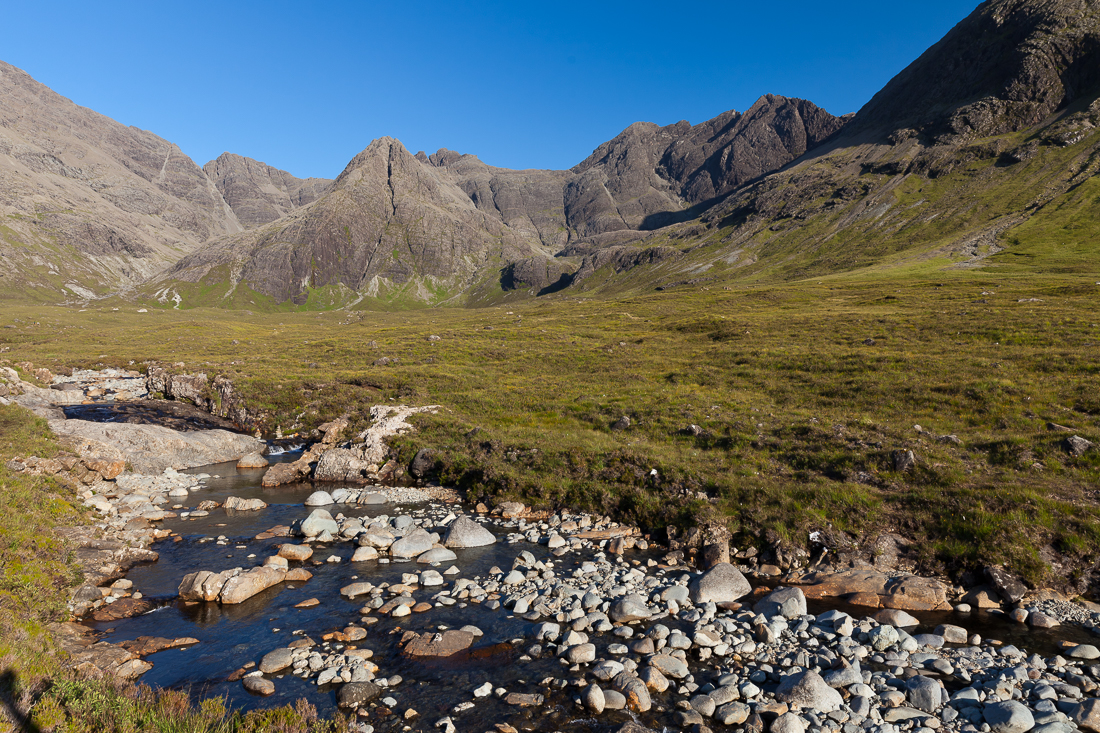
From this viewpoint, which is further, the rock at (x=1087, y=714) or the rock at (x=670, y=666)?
the rock at (x=670, y=666)

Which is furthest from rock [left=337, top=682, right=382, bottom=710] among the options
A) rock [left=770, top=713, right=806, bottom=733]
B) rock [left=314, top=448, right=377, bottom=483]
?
rock [left=314, top=448, right=377, bottom=483]

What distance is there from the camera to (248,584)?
15508 mm

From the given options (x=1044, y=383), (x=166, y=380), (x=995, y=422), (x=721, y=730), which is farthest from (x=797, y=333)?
(x=166, y=380)

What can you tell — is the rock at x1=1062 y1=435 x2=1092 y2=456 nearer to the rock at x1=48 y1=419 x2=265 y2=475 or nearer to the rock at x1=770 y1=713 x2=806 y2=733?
the rock at x1=770 y1=713 x2=806 y2=733

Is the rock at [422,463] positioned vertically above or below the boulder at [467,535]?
above

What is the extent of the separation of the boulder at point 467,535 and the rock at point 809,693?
39.5 feet

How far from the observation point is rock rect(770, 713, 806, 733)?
987cm

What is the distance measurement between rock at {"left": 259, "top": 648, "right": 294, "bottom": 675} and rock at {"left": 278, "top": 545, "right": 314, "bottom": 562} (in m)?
6.37

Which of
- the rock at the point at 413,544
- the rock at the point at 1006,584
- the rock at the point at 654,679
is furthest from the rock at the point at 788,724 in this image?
the rock at the point at 413,544

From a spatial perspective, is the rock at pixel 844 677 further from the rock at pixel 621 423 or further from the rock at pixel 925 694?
the rock at pixel 621 423

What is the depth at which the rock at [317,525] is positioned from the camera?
20.3m

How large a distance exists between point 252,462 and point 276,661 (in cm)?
2296

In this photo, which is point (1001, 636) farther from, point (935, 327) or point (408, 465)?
point (935, 327)

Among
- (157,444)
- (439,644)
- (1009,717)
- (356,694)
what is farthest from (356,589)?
(157,444)
